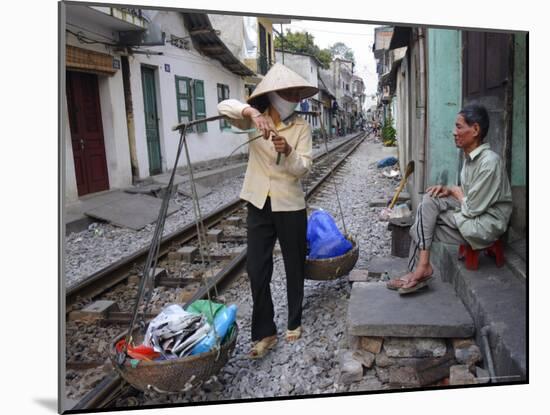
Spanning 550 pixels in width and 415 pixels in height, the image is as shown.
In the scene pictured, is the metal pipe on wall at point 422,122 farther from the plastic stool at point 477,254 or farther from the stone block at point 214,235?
the stone block at point 214,235

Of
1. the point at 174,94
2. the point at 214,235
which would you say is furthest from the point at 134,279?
the point at 174,94

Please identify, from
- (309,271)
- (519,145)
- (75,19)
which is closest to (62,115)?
(75,19)

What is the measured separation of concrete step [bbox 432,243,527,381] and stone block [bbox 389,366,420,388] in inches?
Answer: 15.4

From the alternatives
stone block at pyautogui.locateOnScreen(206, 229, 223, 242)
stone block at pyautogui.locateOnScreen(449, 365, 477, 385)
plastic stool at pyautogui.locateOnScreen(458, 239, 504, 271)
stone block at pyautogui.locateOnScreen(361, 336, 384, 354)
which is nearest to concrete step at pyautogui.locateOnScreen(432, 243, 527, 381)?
plastic stool at pyautogui.locateOnScreen(458, 239, 504, 271)

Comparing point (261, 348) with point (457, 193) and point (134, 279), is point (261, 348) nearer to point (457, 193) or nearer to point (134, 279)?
point (134, 279)

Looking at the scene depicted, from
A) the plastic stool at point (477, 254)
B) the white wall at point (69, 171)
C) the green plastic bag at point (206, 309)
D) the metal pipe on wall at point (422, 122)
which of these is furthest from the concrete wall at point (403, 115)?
the white wall at point (69, 171)

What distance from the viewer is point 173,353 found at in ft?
6.63

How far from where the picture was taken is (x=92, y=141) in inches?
103

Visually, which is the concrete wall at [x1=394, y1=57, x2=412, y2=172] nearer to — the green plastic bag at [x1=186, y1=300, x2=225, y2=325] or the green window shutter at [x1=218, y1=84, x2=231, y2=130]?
the green window shutter at [x1=218, y1=84, x2=231, y2=130]

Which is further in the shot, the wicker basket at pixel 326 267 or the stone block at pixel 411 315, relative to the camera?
the wicker basket at pixel 326 267

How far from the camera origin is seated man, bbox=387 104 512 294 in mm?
2488

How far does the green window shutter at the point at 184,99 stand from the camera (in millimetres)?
3305

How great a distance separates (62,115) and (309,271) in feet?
5.63

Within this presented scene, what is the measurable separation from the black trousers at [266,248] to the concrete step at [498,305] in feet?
3.21
